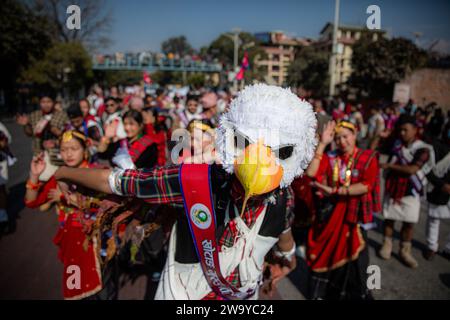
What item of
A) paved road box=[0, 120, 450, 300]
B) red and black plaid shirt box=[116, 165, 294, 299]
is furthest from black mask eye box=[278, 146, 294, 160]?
paved road box=[0, 120, 450, 300]

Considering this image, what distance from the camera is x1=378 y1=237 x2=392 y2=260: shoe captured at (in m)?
3.67

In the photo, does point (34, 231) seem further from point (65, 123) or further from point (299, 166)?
point (299, 166)

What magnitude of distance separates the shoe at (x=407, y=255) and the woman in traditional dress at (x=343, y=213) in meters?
0.98

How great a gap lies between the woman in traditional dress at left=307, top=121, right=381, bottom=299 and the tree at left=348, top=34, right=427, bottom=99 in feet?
55.8

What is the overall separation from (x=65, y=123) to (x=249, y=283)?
4.56 metres

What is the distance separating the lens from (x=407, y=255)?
361 cm

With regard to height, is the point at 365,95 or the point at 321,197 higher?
the point at 365,95

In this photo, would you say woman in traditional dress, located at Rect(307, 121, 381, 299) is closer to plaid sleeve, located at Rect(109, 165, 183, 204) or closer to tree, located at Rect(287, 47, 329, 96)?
plaid sleeve, located at Rect(109, 165, 183, 204)

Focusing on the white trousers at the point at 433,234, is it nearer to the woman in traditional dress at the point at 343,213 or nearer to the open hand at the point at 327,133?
the woman in traditional dress at the point at 343,213

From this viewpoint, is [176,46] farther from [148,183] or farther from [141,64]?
[148,183]

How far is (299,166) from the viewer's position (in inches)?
53.7

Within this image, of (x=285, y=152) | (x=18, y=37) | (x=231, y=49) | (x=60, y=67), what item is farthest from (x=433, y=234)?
(x=231, y=49)
